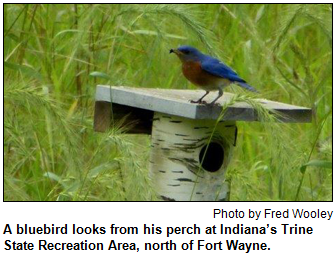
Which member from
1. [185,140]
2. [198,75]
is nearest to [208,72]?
[198,75]

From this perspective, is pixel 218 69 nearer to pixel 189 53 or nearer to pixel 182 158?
→ pixel 189 53

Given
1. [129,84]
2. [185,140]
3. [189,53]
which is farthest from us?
[129,84]

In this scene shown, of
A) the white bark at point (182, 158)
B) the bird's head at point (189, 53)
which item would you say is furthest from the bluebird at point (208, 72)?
the white bark at point (182, 158)

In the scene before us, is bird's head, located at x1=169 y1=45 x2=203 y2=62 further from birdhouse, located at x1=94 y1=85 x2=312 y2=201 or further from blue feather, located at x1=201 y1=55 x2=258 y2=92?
birdhouse, located at x1=94 y1=85 x2=312 y2=201

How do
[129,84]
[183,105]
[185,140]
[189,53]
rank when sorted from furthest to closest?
[129,84] < [189,53] < [185,140] < [183,105]

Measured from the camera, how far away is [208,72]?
281 centimetres

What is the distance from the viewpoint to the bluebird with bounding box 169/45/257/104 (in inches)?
110

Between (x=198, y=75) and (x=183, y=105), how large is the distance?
257mm

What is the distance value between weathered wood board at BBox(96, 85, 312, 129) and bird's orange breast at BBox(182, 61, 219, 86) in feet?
0.23

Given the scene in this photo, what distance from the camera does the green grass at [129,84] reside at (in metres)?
2.62

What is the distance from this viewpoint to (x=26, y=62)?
3.76 metres

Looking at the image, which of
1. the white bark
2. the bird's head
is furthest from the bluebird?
the white bark

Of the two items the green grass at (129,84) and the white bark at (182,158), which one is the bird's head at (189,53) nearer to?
the green grass at (129,84)

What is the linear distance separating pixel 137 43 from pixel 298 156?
4.67 ft
